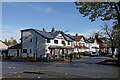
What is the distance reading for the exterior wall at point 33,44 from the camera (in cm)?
3694

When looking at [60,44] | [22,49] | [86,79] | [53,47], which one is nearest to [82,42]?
[60,44]

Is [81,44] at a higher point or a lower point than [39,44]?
higher

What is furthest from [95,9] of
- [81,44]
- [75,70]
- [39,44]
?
[81,44]

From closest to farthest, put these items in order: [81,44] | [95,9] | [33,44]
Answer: [95,9] < [33,44] < [81,44]

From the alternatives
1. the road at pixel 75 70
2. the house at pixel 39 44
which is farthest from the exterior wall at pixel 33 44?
the road at pixel 75 70

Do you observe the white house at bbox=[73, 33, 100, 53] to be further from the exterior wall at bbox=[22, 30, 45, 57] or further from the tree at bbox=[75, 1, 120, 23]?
the tree at bbox=[75, 1, 120, 23]

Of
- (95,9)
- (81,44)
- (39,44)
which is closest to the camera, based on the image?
(95,9)

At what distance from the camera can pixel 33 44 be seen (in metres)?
37.8

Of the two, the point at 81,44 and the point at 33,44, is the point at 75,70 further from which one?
the point at 81,44

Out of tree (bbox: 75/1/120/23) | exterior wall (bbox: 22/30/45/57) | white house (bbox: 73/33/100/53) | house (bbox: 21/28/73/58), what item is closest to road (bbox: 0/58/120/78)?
tree (bbox: 75/1/120/23)

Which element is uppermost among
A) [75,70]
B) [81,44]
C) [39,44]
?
[81,44]

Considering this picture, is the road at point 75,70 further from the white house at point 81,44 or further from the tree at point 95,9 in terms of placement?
the white house at point 81,44

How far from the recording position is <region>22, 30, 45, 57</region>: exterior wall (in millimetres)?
36938

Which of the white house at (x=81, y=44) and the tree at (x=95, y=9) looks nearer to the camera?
the tree at (x=95, y=9)
